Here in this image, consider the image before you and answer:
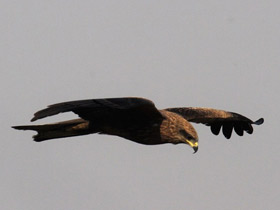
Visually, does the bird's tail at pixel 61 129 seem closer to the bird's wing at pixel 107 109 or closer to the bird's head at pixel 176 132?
the bird's wing at pixel 107 109

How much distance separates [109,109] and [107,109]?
5cm

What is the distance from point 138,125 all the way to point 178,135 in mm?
726

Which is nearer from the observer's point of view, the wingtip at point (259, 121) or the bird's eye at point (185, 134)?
the bird's eye at point (185, 134)

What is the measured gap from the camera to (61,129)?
16906 mm

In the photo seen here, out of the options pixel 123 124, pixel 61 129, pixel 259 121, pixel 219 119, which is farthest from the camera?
pixel 219 119

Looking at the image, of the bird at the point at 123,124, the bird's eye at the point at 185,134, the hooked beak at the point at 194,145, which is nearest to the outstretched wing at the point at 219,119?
the bird at the point at 123,124

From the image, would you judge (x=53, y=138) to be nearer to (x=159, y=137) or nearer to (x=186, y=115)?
(x=159, y=137)

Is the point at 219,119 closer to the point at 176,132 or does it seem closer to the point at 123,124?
the point at 176,132

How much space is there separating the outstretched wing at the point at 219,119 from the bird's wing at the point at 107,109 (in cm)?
282

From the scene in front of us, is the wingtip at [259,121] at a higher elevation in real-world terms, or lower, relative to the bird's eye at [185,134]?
higher

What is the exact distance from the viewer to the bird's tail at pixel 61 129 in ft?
55.2

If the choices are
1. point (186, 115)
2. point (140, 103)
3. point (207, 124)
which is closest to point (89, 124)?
point (140, 103)

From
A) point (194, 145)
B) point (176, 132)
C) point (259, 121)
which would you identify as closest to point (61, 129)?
point (176, 132)

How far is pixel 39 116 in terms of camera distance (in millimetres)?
14703
